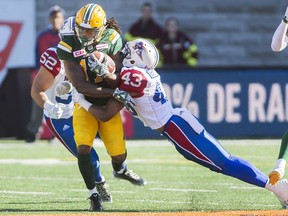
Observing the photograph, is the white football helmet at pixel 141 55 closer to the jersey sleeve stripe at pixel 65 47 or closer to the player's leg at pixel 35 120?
the jersey sleeve stripe at pixel 65 47

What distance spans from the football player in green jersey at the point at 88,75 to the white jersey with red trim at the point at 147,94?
0.16 metres

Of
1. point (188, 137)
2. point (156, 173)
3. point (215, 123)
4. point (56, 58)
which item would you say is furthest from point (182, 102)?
point (188, 137)

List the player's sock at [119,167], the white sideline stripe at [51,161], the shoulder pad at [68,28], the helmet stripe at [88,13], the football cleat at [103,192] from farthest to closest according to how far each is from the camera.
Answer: the white sideline stripe at [51,161] < the player's sock at [119,167] < the football cleat at [103,192] < the shoulder pad at [68,28] < the helmet stripe at [88,13]

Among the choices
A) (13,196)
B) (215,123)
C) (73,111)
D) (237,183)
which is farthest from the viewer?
(215,123)

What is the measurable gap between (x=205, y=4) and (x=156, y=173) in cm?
835

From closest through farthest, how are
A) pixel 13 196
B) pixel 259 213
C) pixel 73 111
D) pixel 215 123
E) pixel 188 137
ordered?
pixel 259 213 < pixel 188 137 < pixel 73 111 < pixel 13 196 < pixel 215 123

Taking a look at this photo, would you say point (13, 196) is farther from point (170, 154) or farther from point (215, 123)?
point (215, 123)

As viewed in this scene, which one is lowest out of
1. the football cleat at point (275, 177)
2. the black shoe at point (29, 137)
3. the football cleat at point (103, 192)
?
the black shoe at point (29, 137)

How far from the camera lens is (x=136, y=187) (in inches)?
349

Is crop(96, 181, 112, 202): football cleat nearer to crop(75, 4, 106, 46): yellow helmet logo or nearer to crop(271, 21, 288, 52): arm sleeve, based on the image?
crop(75, 4, 106, 46): yellow helmet logo

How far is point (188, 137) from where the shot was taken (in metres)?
7.08

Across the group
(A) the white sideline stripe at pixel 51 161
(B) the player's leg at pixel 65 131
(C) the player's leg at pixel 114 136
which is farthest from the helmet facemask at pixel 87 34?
(A) the white sideline stripe at pixel 51 161

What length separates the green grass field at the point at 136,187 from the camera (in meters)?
7.47

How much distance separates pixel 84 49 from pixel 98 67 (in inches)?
15.3
